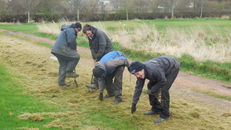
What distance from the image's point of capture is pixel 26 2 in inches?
1908

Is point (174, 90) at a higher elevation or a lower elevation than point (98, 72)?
lower

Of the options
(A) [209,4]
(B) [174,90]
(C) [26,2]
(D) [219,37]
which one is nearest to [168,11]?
(A) [209,4]

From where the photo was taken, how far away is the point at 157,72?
5.58 meters

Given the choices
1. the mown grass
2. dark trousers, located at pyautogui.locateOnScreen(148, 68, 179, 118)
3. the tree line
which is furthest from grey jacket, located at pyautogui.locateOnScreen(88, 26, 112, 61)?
the tree line

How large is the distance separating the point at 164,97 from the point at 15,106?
135 inches

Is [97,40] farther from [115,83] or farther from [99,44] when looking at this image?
[115,83]

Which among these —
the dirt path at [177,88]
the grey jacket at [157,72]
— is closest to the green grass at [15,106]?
the dirt path at [177,88]

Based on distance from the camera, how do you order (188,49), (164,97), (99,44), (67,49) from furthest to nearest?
(188,49), (67,49), (99,44), (164,97)

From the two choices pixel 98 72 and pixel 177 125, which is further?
pixel 98 72

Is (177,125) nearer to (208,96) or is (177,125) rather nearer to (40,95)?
(208,96)

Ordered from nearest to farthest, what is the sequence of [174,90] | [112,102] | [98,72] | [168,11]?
[98,72] → [112,102] → [174,90] → [168,11]

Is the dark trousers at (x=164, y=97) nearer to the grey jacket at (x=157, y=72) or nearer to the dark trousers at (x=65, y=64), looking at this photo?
the grey jacket at (x=157, y=72)

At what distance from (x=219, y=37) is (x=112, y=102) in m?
9.59

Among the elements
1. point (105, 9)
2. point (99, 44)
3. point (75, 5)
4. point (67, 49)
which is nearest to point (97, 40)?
point (99, 44)
